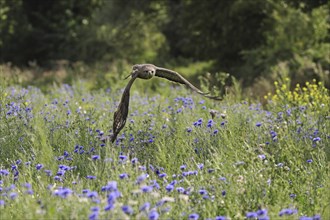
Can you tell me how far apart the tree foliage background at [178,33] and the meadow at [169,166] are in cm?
653

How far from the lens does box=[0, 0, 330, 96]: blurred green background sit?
51.4 ft

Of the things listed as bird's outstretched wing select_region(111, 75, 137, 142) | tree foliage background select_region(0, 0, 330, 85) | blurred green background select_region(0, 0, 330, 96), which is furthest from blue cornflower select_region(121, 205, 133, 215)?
tree foliage background select_region(0, 0, 330, 85)

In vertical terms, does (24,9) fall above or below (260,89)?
above

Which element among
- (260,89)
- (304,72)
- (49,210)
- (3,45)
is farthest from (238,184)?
(3,45)

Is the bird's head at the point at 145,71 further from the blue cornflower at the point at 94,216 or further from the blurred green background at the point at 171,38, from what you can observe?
the blurred green background at the point at 171,38

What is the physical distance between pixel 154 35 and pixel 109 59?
79.4 inches

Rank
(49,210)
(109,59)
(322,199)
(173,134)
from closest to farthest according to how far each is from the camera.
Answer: (49,210) → (322,199) → (173,134) → (109,59)

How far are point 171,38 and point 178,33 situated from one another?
2.98 ft

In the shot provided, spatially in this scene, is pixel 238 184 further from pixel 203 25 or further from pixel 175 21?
pixel 175 21

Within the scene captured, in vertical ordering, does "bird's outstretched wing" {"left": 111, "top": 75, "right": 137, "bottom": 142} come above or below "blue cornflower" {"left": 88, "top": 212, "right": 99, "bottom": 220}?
above

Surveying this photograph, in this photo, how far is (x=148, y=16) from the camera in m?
21.3

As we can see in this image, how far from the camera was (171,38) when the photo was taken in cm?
2191

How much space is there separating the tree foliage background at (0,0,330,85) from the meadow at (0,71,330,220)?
21.4ft

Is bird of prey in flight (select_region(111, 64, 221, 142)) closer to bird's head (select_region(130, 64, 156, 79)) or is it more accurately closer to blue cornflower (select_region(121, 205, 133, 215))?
bird's head (select_region(130, 64, 156, 79))
